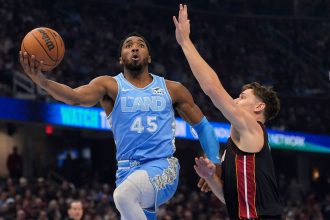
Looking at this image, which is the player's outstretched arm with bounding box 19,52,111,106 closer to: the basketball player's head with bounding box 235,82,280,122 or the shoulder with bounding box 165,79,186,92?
the shoulder with bounding box 165,79,186,92

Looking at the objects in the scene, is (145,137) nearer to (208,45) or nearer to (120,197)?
(120,197)

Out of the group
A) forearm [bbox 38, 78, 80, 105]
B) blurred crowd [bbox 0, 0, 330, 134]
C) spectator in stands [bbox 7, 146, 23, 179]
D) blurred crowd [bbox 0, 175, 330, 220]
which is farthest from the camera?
blurred crowd [bbox 0, 0, 330, 134]

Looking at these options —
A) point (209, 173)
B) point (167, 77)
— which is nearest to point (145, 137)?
point (209, 173)

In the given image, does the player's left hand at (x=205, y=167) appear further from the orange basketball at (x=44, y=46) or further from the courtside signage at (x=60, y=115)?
the courtside signage at (x=60, y=115)

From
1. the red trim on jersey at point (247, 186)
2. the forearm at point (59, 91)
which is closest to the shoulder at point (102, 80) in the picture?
the forearm at point (59, 91)

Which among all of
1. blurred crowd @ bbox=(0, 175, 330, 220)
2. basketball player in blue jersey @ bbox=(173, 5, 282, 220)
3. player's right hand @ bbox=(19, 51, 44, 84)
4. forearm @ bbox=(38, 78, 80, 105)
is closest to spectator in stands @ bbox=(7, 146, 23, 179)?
blurred crowd @ bbox=(0, 175, 330, 220)

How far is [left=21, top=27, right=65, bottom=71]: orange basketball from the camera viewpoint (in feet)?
21.0

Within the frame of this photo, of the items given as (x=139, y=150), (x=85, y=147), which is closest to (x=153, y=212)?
(x=139, y=150)

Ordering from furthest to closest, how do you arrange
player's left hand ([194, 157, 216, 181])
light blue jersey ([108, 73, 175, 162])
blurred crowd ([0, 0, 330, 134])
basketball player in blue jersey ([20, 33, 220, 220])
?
blurred crowd ([0, 0, 330, 134]) → light blue jersey ([108, 73, 175, 162]) → basketball player in blue jersey ([20, 33, 220, 220]) → player's left hand ([194, 157, 216, 181])

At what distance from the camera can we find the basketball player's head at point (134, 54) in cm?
691

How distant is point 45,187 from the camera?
1781 centimetres

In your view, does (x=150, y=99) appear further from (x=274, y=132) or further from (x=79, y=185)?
(x=274, y=132)

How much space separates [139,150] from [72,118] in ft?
44.9

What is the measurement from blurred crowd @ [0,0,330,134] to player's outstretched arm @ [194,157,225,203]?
14891mm
